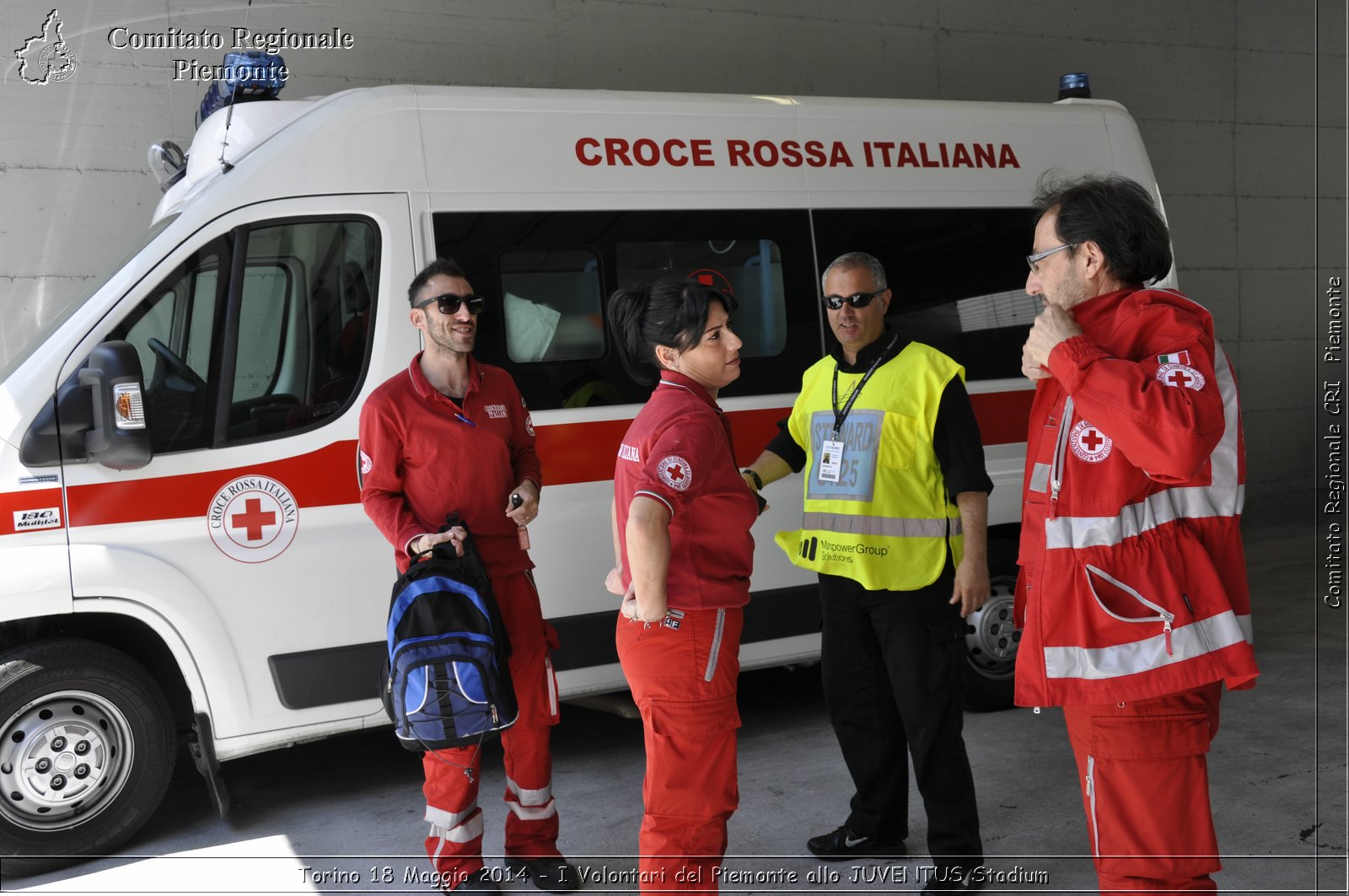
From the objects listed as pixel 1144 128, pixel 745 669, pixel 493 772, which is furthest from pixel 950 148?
pixel 1144 128

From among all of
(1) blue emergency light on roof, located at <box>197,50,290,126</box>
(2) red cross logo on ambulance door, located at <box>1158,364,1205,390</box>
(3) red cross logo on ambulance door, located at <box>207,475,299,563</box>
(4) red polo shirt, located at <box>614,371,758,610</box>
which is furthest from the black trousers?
(1) blue emergency light on roof, located at <box>197,50,290,126</box>

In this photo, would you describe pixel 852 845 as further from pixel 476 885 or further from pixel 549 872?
pixel 476 885

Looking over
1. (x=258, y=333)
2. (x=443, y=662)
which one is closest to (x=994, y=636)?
(x=443, y=662)

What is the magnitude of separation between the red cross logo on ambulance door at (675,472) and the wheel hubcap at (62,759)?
2442mm

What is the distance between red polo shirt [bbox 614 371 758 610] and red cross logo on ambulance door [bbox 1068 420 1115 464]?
0.79m

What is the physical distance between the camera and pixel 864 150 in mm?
4930

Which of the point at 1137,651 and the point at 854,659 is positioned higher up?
the point at 1137,651

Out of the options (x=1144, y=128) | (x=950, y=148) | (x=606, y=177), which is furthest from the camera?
(x=1144, y=128)

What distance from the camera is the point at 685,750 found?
104 inches

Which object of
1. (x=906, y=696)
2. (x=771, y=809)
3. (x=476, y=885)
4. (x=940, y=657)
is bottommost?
(x=771, y=809)

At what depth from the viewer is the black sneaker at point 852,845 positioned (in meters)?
3.64

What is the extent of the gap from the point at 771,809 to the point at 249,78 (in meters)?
3.38

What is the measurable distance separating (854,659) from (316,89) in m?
5.03

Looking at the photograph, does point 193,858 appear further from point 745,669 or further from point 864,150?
point 864,150
